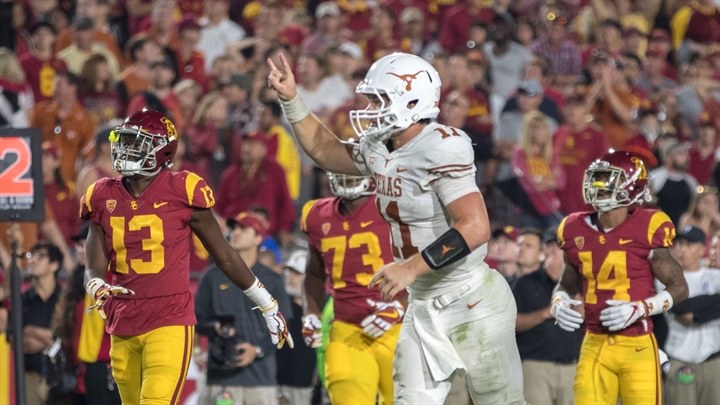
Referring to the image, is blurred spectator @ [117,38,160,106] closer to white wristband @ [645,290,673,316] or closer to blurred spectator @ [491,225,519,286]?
blurred spectator @ [491,225,519,286]

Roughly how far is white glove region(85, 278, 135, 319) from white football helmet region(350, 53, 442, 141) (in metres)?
1.38

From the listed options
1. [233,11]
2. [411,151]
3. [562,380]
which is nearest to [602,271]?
[562,380]

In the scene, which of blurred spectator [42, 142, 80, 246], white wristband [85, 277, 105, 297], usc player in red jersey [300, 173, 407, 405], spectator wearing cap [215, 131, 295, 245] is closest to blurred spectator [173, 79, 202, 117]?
spectator wearing cap [215, 131, 295, 245]

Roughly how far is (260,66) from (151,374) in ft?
22.5

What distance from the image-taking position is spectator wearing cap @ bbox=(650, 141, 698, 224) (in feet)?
34.6

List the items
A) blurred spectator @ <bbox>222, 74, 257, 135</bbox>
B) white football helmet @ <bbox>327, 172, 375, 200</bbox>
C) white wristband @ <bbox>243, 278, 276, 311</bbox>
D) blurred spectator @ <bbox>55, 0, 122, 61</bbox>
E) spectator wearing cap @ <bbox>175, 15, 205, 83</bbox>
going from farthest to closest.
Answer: blurred spectator @ <bbox>55, 0, 122, 61</bbox> → spectator wearing cap @ <bbox>175, 15, 205, 83</bbox> → blurred spectator @ <bbox>222, 74, 257, 135</bbox> → white football helmet @ <bbox>327, 172, 375, 200</bbox> → white wristband @ <bbox>243, 278, 276, 311</bbox>

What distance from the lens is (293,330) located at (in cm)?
804

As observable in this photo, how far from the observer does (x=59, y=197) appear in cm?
969

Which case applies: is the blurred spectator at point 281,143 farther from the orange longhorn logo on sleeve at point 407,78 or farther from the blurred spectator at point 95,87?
the orange longhorn logo on sleeve at point 407,78

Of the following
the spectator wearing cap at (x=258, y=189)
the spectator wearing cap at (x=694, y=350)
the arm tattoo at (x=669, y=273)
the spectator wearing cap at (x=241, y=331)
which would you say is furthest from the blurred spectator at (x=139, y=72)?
the arm tattoo at (x=669, y=273)

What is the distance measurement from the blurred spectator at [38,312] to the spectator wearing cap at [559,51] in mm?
6684

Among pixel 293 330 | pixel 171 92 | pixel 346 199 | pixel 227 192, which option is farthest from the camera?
pixel 171 92

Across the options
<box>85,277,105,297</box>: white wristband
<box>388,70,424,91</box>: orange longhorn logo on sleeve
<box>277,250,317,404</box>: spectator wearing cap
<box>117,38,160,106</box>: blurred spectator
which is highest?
<box>117,38,160,106</box>: blurred spectator

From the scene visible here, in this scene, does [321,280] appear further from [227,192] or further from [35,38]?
[35,38]
